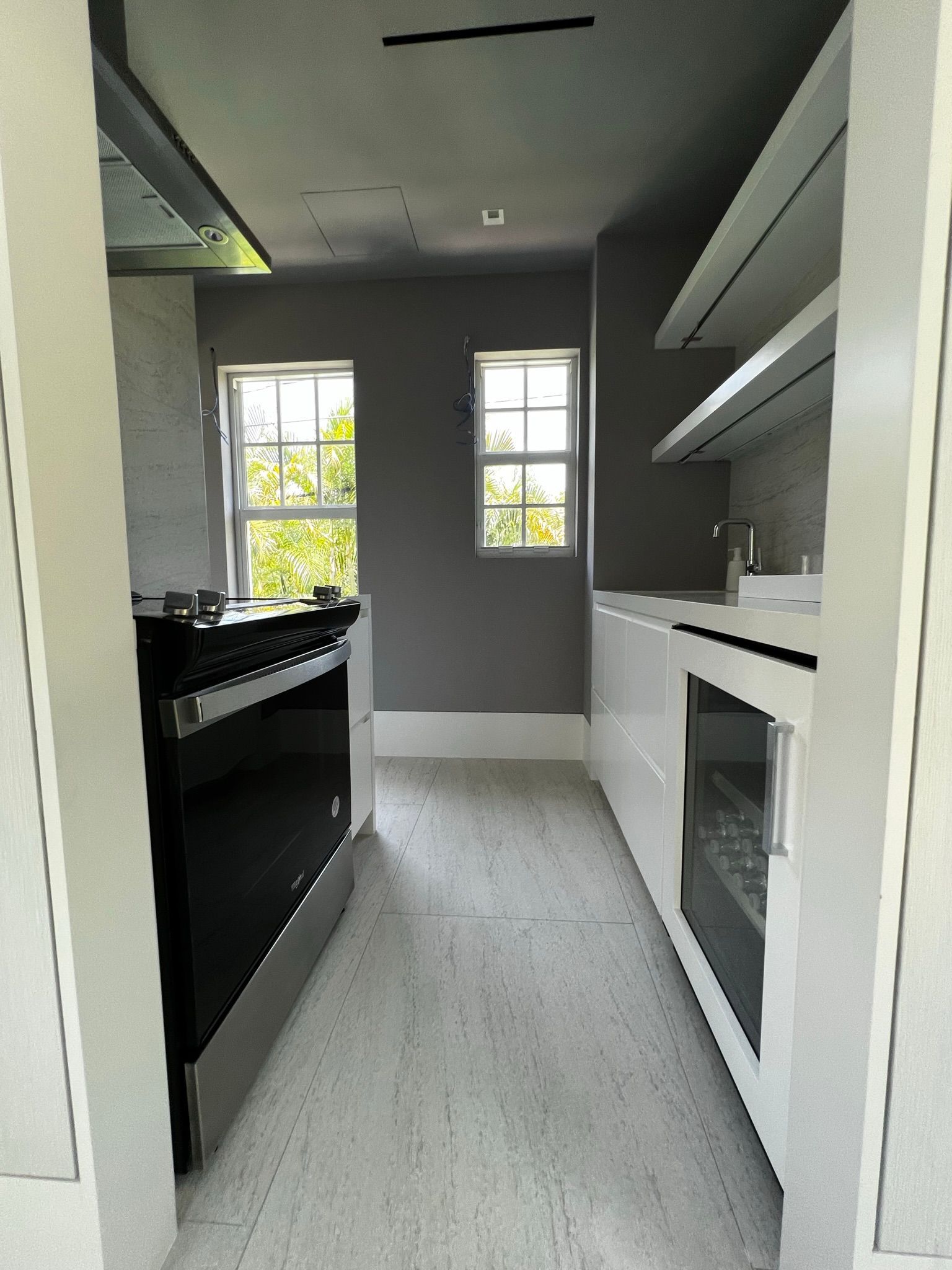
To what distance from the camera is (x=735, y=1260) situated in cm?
86

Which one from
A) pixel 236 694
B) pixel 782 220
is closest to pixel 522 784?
pixel 236 694

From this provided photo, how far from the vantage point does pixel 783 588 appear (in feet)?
4.36

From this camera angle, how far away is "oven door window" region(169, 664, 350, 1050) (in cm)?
97

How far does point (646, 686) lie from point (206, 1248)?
1.45 metres

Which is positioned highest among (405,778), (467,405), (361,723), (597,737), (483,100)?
(483,100)

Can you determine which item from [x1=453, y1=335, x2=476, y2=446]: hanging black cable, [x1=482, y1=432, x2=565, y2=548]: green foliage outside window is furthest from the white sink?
[x1=453, y1=335, x2=476, y2=446]: hanging black cable

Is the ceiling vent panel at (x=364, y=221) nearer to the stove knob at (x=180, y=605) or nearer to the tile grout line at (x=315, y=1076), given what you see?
the stove knob at (x=180, y=605)

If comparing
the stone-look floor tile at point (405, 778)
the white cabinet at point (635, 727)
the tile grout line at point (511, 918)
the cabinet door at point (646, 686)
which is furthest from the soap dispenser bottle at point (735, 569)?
the stone-look floor tile at point (405, 778)

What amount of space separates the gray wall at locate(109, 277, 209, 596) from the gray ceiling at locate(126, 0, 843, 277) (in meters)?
0.63

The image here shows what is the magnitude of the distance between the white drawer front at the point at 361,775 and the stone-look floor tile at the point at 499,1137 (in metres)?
0.64

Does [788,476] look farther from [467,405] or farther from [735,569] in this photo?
[467,405]

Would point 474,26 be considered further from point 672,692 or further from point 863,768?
point 863,768

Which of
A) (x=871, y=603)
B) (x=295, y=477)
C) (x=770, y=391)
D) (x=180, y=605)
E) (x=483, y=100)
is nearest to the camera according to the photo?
(x=871, y=603)

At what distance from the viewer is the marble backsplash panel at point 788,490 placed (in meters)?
2.05
